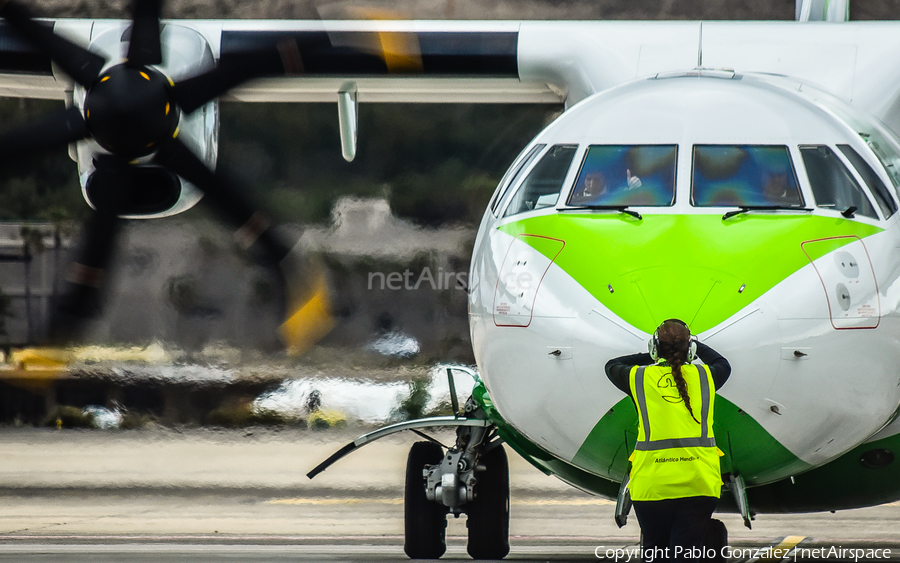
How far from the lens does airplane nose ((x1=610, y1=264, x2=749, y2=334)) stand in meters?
5.04

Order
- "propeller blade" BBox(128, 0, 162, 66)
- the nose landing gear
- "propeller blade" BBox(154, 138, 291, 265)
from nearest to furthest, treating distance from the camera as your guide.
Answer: "propeller blade" BBox(128, 0, 162, 66) < "propeller blade" BBox(154, 138, 291, 265) < the nose landing gear

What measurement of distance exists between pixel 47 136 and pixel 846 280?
16.3ft

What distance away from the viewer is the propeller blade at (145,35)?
7707 millimetres

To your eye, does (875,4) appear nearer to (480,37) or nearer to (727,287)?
(480,37)

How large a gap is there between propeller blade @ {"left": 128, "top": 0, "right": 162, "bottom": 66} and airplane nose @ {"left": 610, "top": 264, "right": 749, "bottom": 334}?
3.81 metres

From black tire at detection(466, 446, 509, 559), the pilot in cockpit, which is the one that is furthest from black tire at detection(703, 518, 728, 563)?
black tire at detection(466, 446, 509, 559)

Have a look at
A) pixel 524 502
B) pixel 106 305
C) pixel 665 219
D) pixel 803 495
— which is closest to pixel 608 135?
pixel 665 219

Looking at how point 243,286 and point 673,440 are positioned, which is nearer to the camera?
point 673,440

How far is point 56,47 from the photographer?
7867mm

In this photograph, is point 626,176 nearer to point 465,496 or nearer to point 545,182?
point 545,182

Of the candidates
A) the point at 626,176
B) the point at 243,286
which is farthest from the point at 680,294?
the point at 243,286

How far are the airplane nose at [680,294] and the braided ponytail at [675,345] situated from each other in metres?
0.15
